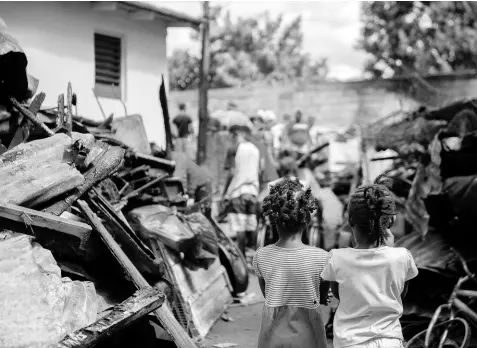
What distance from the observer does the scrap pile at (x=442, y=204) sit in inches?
234

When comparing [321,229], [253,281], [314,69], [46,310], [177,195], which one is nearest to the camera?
[46,310]

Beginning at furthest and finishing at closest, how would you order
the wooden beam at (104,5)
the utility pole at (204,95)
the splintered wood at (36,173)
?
the utility pole at (204,95) < the wooden beam at (104,5) < the splintered wood at (36,173)

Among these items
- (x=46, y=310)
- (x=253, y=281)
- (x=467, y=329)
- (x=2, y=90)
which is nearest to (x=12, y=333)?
(x=46, y=310)

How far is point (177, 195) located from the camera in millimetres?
7285

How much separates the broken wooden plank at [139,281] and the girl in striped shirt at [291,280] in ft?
3.01

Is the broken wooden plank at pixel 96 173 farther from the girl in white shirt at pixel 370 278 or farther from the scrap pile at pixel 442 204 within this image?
the scrap pile at pixel 442 204

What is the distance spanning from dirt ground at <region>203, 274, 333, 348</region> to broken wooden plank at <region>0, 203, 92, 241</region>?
85.8 inches

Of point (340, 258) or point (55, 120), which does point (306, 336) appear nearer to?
point (340, 258)

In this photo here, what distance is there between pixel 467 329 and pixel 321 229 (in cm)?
498

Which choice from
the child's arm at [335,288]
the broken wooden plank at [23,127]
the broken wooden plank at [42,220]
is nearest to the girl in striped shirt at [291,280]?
the child's arm at [335,288]

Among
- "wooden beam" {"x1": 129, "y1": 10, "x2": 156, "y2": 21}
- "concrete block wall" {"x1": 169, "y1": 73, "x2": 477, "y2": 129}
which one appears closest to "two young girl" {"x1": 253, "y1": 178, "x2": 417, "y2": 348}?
"wooden beam" {"x1": 129, "y1": 10, "x2": 156, "y2": 21}

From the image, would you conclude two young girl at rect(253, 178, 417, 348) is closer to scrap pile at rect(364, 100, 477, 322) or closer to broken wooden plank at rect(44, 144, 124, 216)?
broken wooden plank at rect(44, 144, 124, 216)

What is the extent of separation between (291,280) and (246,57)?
1115 inches

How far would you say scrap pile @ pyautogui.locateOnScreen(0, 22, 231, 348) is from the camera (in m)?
3.74
